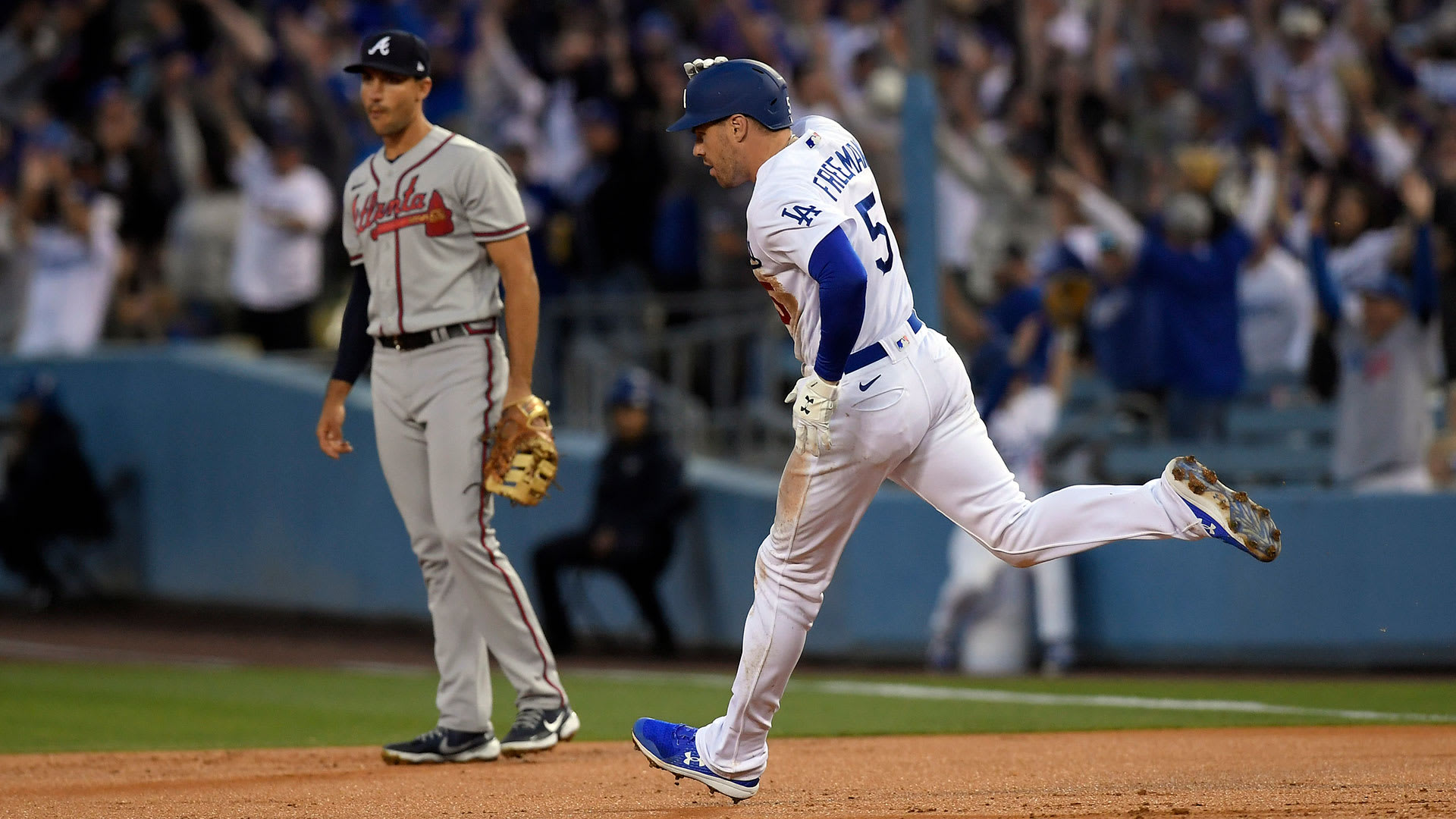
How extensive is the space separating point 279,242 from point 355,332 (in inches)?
269

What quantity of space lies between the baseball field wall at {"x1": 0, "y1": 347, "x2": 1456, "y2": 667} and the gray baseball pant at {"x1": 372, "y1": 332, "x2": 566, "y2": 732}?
4.36 m

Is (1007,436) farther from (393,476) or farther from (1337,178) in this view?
(393,476)

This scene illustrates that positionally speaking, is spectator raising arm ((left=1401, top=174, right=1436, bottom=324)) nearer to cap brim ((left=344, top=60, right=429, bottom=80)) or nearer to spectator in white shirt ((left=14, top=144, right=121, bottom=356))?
cap brim ((left=344, top=60, right=429, bottom=80))

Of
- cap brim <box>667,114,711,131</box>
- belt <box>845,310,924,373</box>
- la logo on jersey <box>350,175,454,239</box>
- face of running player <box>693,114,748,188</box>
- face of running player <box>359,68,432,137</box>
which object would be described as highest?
face of running player <box>359,68,432,137</box>

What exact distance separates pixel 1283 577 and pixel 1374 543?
19.8 inches

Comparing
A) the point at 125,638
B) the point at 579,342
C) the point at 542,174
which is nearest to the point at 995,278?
the point at 579,342

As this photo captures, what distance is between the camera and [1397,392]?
390 inches

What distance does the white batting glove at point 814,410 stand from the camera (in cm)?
498

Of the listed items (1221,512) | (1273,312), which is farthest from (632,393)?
(1221,512)

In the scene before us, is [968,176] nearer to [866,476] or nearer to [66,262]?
[66,262]

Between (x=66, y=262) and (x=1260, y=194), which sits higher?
(x=1260, y=194)

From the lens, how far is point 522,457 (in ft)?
20.6

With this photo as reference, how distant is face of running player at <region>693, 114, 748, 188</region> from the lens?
5234 millimetres

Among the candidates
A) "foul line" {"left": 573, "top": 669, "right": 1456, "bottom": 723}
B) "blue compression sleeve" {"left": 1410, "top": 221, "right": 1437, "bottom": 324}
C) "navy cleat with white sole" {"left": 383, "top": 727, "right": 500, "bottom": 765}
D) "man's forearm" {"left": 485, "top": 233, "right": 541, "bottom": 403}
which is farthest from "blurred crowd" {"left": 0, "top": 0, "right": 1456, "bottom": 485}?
"navy cleat with white sole" {"left": 383, "top": 727, "right": 500, "bottom": 765}
